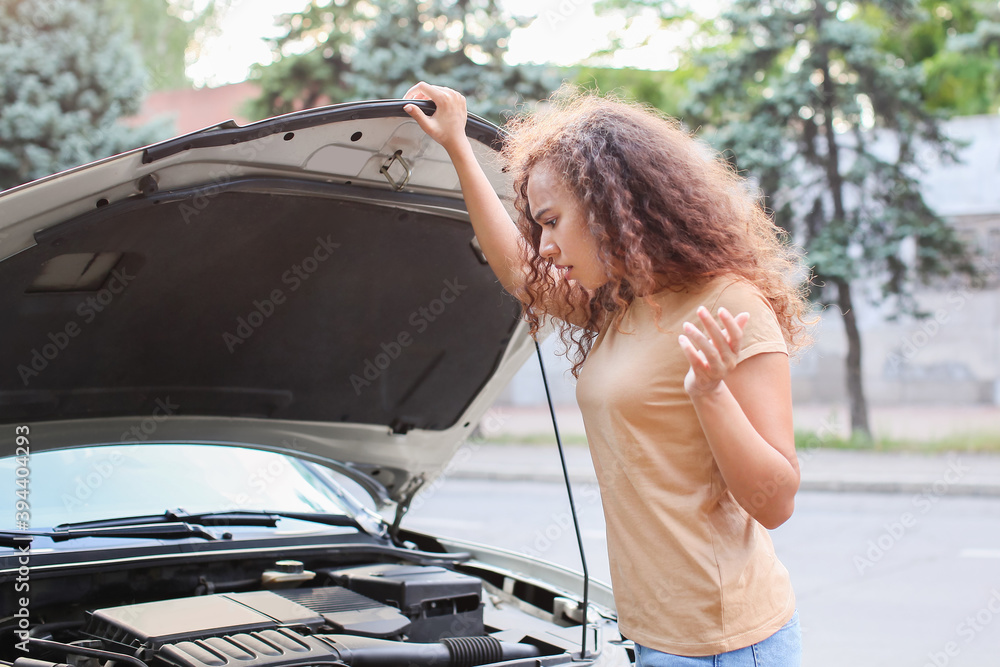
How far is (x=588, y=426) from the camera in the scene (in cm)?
174

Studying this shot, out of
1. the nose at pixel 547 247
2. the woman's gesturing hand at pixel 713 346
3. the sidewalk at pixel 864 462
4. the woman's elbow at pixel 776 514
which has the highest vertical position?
the sidewalk at pixel 864 462

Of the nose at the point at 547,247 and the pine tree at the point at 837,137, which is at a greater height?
the pine tree at the point at 837,137

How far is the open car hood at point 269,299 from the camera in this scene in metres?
2.02

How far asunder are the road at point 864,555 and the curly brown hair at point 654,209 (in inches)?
132

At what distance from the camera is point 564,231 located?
1.77 meters

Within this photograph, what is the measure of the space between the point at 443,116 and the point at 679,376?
0.92 m

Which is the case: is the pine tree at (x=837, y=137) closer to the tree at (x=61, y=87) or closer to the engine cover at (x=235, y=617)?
the tree at (x=61, y=87)

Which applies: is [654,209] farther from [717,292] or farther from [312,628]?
[312,628]

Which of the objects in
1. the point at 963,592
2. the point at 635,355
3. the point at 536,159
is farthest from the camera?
the point at 963,592

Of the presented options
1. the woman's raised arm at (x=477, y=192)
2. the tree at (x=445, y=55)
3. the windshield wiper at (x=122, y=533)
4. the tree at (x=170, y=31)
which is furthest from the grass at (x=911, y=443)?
the tree at (x=170, y=31)

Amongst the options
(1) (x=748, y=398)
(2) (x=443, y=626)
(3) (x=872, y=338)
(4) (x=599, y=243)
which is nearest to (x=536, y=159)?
(4) (x=599, y=243)

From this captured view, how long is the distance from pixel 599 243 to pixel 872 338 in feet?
52.3

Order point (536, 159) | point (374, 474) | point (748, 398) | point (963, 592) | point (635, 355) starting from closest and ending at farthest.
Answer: point (748, 398)
point (635, 355)
point (536, 159)
point (374, 474)
point (963, 592)

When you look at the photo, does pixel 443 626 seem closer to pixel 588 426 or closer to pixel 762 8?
pixel 588 426
